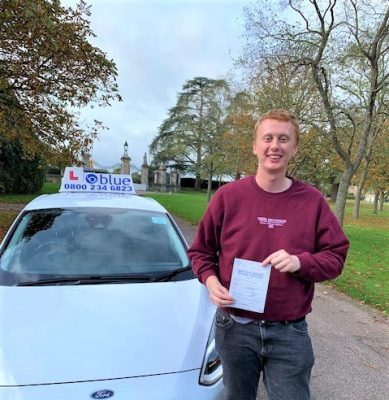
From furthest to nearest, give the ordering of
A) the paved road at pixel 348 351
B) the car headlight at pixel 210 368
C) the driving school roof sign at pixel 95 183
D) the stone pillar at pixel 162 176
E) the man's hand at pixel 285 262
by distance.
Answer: the stone pillar at pixel 162 176, the driving school roof sign at pixel 95 183, the paved road at pixel 348 351, the car headlight at pixel 210 368, the man's hand at pixel 285 262

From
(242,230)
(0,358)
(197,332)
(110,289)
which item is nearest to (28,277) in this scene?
(110,289)

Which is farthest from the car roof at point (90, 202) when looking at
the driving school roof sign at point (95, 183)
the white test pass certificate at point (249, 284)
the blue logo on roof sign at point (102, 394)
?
the white test pass certificate at point (249, 284)

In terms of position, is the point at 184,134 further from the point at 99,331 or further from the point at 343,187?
the point at 99,331

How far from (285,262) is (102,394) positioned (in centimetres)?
120

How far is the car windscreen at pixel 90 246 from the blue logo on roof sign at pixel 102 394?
122 cm

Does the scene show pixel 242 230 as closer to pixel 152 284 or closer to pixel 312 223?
pixel 312 223

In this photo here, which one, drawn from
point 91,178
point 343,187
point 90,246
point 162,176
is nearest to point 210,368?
point 90,246

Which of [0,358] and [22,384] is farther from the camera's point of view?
[0,358]

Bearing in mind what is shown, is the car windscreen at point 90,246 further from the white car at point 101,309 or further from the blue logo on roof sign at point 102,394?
the blue logo on roof sign at point 102,394

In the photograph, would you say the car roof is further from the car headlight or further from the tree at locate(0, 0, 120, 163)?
the tree at locate(0, 0, 120, 163)

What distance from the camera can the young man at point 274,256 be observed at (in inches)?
73.3

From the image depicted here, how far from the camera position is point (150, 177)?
54.7 metres

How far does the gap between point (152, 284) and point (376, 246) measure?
38.7ft

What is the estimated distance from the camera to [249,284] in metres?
1.85
